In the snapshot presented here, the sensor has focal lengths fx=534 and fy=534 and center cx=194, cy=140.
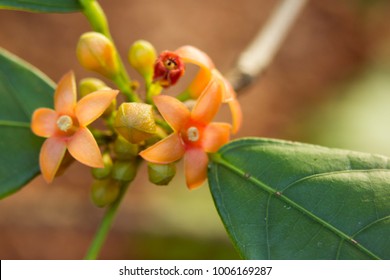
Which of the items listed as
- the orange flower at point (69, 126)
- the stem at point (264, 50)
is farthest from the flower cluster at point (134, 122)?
the stem at point (264, 50)

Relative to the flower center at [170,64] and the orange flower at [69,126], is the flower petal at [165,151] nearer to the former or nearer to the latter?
the orange flower at [69,126]

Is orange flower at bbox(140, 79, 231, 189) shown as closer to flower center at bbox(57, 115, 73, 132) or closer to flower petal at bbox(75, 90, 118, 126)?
flower petal at bbox(75, 90, 118, 126)

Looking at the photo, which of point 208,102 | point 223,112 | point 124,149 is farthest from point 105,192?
point 223,112

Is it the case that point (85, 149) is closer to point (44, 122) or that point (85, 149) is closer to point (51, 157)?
point (51, 157)

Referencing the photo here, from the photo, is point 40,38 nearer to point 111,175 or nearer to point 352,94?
point 352,94

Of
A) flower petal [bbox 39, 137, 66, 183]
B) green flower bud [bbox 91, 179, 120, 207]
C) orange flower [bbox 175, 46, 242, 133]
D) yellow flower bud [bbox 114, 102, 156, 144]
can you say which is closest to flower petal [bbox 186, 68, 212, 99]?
orange flower [bbox 175, 46, 242, 133]

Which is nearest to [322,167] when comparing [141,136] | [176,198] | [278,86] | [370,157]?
[370,157]

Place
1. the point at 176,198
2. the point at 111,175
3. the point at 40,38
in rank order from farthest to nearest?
the point at 40,38
the point at 176,198
the point at 111,175

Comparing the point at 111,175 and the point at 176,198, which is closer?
the point at 111,175
